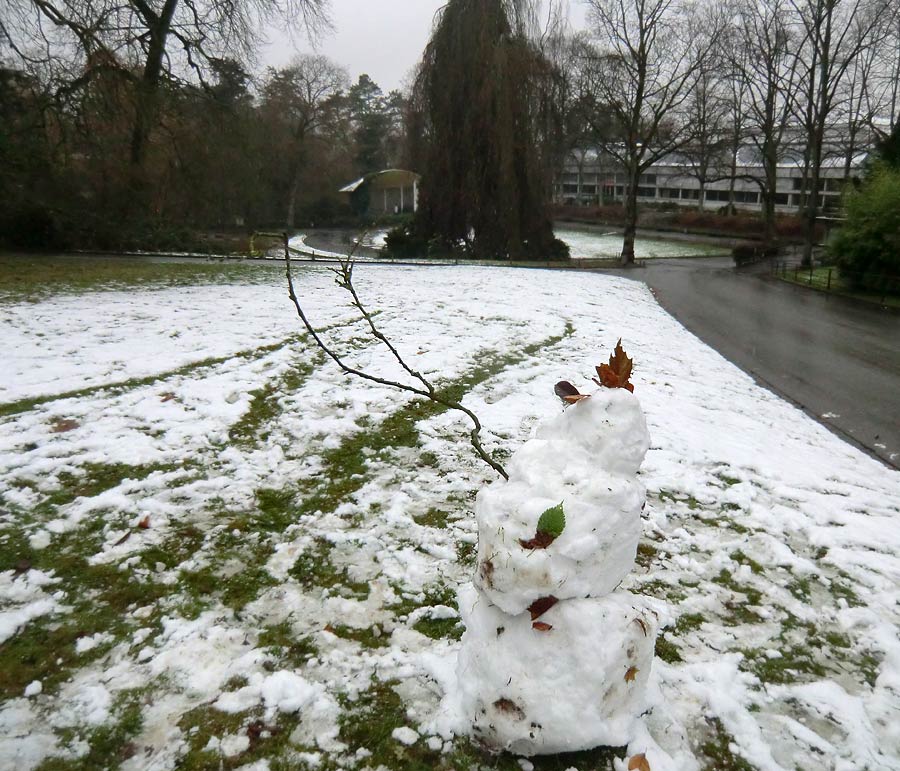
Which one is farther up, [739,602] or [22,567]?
[22,567]

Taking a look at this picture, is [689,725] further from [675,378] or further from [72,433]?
[675,378]

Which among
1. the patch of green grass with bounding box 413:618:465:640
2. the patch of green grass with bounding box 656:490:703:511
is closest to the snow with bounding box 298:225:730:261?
the patch of green grass with bounding box 656:490:703:511

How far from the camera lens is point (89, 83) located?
1719 centimetres

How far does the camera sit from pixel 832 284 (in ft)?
81.4

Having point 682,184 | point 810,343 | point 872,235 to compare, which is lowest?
point 810,343

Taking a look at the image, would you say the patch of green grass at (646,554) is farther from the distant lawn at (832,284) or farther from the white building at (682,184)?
the white building at (682,184)

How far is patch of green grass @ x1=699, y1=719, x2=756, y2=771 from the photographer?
8.91 feet

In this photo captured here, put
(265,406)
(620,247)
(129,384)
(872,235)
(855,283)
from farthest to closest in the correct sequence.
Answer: (620,247) → (855,283) → (872,235) → (129,384) → (265,406)

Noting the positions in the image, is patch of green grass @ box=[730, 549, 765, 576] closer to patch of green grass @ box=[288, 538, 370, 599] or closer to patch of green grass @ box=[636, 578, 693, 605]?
patch of green grass @ box=[636, 578, 693, 605]

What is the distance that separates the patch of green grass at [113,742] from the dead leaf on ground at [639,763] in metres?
2.04

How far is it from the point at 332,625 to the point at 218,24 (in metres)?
22.4

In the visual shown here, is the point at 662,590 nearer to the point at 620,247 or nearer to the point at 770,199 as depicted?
the point at 770,199

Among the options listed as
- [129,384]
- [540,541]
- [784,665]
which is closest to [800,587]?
[784,665]

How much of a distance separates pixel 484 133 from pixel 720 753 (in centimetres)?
2539
